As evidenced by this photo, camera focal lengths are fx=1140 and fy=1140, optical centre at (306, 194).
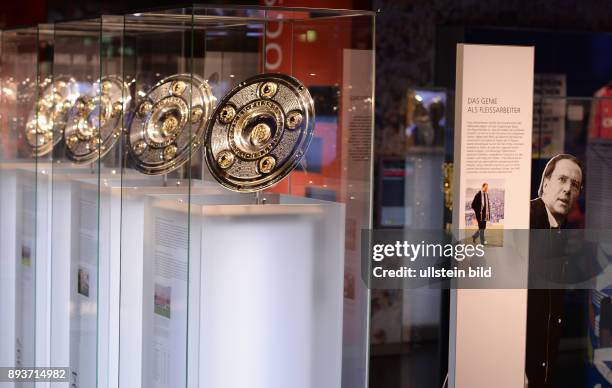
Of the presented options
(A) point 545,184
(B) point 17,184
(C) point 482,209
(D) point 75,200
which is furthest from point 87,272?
(A) point 545,184

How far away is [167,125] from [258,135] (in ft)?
1.49

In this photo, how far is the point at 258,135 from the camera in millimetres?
4160

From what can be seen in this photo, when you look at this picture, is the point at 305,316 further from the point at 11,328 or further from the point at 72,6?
the point at 72,6

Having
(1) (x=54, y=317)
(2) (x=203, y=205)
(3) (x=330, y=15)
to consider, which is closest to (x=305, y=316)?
(2) (x=203, y=205)

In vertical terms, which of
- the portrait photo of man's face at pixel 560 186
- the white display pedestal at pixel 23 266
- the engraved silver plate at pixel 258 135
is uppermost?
the engraved silver plate at pixel 258 135

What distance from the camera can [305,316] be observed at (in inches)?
165

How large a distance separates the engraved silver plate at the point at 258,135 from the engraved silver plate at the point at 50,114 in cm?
124

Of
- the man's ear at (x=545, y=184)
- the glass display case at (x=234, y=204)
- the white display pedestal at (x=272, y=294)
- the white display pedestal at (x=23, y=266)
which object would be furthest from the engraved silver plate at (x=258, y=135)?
the man's ear at (x=545, y=184)

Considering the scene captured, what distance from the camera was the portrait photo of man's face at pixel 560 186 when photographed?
17.1 ft

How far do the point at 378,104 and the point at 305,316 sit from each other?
376cm

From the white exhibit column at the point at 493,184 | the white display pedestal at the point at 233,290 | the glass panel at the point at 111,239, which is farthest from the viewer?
the white exhibit column at the point at 493,184

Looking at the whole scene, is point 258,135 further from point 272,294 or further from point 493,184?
point 493,184

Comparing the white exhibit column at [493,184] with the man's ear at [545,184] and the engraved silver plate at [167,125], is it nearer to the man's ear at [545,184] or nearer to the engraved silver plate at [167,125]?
the man's ear at [545,184]

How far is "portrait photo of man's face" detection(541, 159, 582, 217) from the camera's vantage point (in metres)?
5.21
